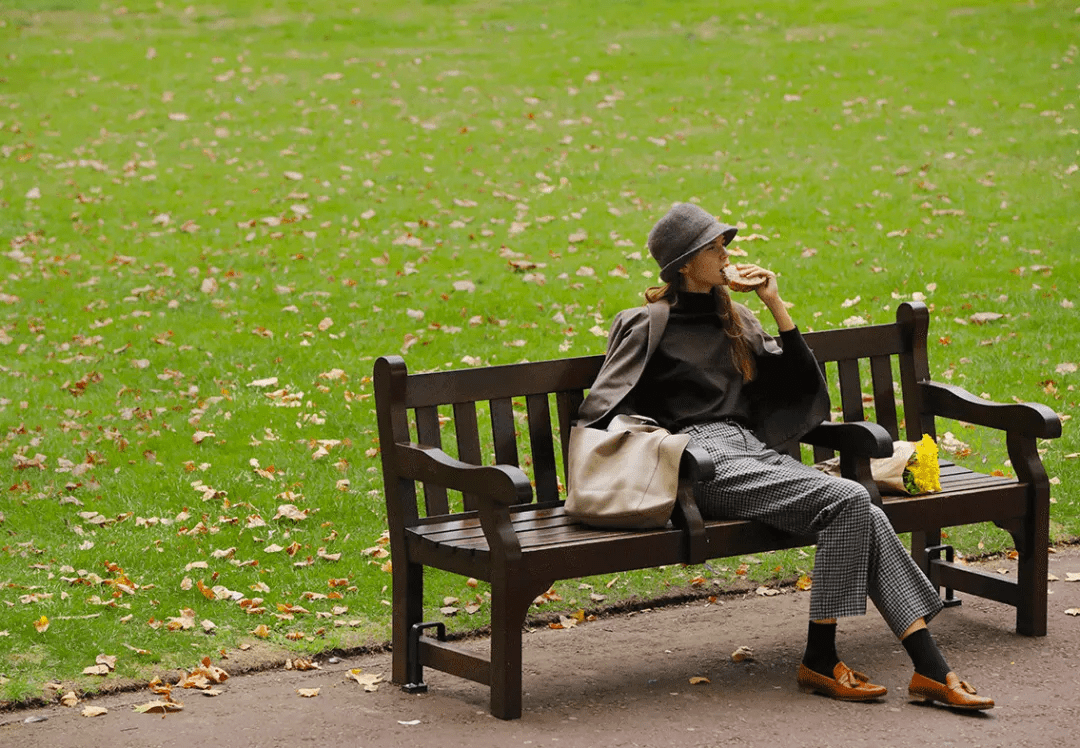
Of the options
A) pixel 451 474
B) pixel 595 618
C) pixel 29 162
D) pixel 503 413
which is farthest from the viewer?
pixel 29 162

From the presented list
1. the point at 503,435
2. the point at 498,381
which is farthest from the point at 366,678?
the point at 498,381

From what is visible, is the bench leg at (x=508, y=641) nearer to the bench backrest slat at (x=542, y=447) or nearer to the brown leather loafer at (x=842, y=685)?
the bench backrest slat at (x=542, y=447)

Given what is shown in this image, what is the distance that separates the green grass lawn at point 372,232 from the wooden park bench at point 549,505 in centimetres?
70

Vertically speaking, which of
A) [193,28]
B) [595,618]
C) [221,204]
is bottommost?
[595,618]

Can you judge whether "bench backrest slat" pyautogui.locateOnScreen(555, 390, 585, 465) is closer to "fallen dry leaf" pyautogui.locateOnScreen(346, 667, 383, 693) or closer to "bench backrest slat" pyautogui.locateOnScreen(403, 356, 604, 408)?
"bench backrest slat" pyautogui.locateOnScreen(403, 356, 604, 408)

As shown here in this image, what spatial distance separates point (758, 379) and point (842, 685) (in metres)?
1.27

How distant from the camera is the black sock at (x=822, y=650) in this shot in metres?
4.70

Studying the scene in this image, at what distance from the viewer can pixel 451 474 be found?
15.3 ft

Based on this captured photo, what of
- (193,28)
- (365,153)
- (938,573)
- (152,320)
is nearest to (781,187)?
(365,153)

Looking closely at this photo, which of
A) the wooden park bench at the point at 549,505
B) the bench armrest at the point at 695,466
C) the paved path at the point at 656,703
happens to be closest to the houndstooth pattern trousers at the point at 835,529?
the wooden park bench at the point at 549,505

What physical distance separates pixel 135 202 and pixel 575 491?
9357 millimetres

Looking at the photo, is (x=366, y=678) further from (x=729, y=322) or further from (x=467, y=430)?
(x=729, y=322)

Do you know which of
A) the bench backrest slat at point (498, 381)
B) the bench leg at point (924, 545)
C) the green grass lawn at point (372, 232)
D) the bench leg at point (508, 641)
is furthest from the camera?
the green grass lawn at point (372, 232)

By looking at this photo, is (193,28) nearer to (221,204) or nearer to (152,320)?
(221,204)
